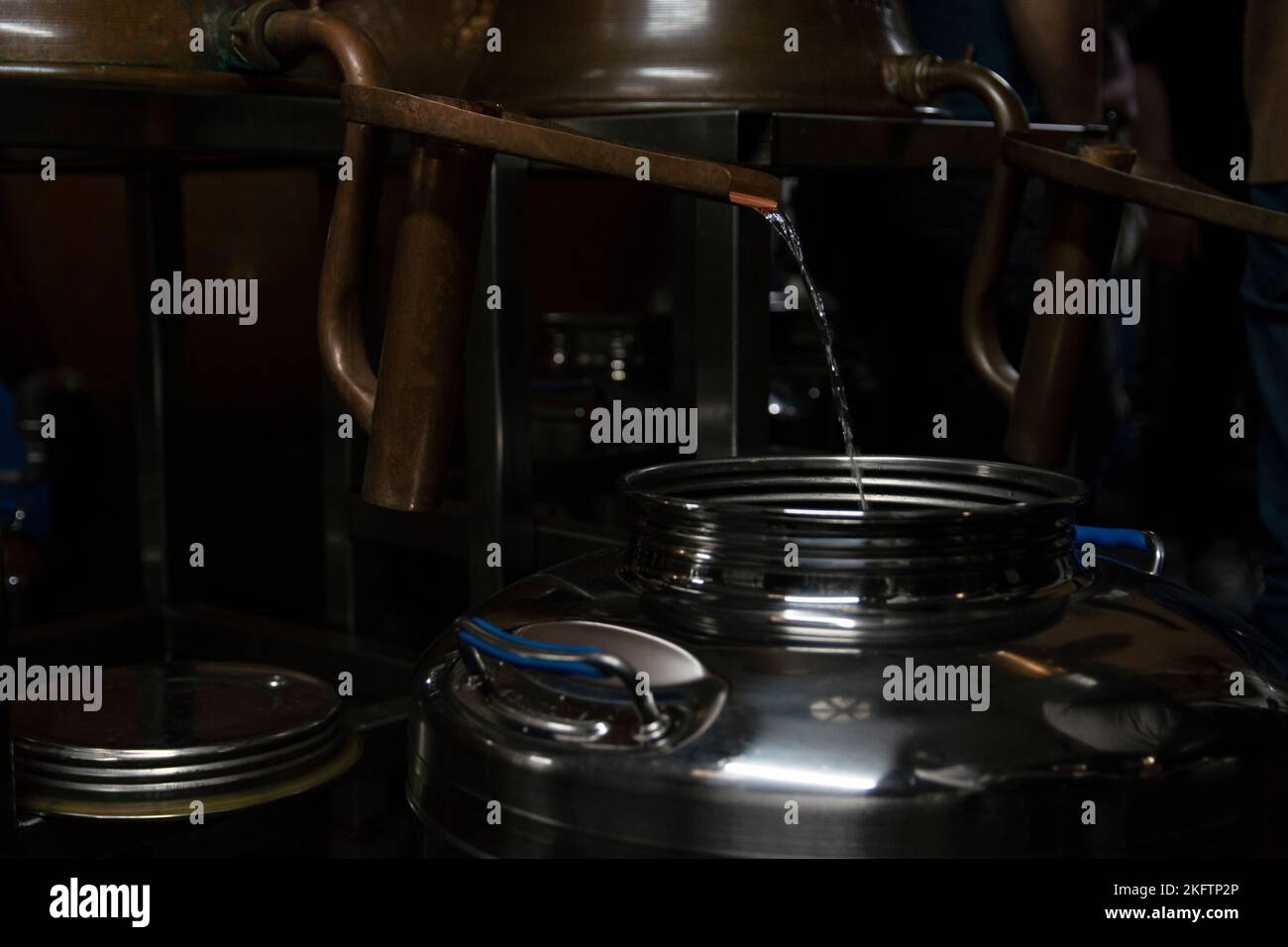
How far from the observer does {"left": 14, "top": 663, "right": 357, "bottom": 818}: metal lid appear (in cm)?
114

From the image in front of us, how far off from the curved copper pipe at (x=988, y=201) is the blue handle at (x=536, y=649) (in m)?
0.60

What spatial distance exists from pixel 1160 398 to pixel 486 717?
343cm

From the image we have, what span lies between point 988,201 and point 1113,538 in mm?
368

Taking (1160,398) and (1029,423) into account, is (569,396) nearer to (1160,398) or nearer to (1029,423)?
(1029,423)

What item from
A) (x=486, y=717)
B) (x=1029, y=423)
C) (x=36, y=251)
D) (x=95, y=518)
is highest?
(x=36, y=251)

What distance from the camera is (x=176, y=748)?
3.84 feet

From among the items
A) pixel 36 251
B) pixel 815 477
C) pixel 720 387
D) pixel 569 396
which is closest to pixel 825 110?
pixel 720 387

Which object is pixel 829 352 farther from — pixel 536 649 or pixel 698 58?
pixel 698 58

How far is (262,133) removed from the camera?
3.83 feet

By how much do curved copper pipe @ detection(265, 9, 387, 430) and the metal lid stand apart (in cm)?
29

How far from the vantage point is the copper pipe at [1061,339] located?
1.21m

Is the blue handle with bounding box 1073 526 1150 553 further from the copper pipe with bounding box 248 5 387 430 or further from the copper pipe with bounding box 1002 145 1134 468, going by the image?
the copper pipe with bounding box 248 5 387 430

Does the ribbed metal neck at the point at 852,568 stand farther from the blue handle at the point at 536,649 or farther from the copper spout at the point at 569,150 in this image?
the copper spout at the point at 569,150

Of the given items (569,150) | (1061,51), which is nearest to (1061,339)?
(569,150)
